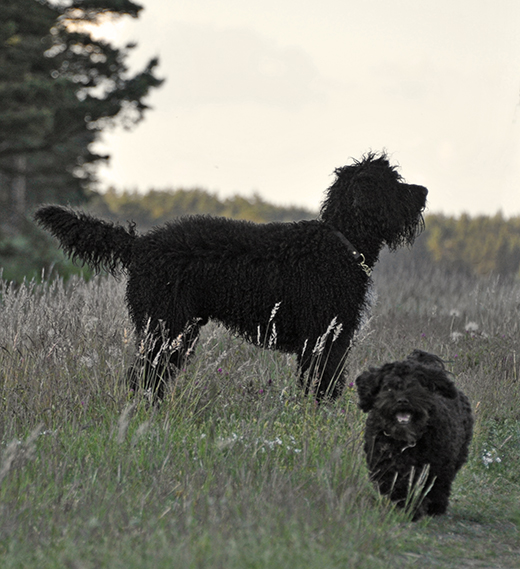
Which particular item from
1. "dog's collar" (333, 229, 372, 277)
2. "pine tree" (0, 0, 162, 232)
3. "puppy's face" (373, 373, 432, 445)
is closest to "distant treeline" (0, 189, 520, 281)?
"pine tree" (0, 0, 162, 232)

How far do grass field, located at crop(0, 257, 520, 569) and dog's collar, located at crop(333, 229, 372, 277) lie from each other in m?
1.02

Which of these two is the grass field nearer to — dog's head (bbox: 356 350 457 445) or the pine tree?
dog's head (bbox: 356 350 457 445)

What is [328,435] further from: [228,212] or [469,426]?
[228,212]

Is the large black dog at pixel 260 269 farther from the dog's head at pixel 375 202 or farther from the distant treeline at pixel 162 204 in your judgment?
the distant treeline at pixel 162 204

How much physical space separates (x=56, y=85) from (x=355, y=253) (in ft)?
62.8

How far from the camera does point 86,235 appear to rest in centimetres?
584

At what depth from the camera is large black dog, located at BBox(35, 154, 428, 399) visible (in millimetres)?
5641

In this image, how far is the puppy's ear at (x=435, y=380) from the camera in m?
4.22

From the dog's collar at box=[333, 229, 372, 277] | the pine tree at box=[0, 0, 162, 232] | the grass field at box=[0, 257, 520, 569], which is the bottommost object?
the grass field at box=[0, 257, 520, 569]

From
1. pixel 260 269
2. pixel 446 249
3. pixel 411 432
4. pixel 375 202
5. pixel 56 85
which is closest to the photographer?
pixel 411 432

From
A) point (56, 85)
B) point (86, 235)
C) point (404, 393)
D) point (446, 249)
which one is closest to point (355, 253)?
point (404, 393)

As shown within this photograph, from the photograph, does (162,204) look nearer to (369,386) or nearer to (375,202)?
(375,202)

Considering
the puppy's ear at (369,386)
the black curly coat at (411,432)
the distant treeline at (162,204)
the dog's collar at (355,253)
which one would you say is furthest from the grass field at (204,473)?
the distant treeline at (162,204)

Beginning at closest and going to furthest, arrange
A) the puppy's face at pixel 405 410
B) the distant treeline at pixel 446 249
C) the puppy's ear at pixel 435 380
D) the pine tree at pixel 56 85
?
the puppy's face at pixel 405 410 → the puppy's ear at pixel 435 380 → the distant treeline at pixel 446 249 → the pine tree at pixel 56 85
